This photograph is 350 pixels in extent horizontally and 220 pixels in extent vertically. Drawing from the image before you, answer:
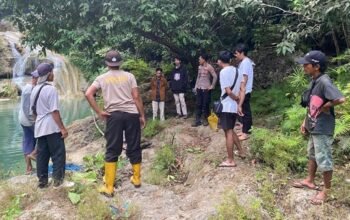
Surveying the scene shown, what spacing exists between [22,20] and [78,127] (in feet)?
11.3

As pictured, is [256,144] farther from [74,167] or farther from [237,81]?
[74,167]

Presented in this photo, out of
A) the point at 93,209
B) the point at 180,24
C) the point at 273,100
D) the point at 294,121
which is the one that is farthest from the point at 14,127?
the point at 93,209

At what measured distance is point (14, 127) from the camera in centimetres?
1675

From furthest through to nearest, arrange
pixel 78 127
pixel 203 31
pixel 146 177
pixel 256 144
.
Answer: pixel 78 127, pixel 203 31, pixel 146 177, pixel 256 144

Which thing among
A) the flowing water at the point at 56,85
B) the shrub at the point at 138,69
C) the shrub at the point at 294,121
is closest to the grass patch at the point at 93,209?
the shrub at the point at 294,121

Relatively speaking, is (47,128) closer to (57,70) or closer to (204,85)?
(204,85)

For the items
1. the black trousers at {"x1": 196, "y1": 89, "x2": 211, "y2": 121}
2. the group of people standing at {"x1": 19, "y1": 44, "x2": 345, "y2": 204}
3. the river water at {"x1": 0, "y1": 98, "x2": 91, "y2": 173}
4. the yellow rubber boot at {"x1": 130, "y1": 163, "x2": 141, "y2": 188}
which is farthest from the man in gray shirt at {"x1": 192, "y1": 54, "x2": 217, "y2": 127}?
the river water at {"x1": 0, "y1": 98, "x2": 91, "y2": 173}

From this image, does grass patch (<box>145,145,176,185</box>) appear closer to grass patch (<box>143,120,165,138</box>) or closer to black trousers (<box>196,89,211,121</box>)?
grass patch (<box>143,120,165,138</box>)

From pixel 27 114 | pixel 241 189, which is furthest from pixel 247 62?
pixel 27 114

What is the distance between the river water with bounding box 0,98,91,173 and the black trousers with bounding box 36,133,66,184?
330cm

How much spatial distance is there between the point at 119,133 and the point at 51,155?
1.05 metres

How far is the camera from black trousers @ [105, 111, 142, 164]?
523 cm

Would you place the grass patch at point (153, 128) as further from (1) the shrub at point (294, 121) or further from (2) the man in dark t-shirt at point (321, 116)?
(2) the man in dark t-shirt at point (321, 116)

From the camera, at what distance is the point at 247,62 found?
6652 mm
